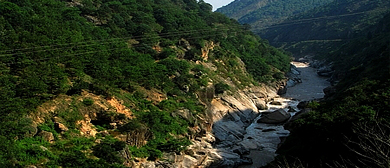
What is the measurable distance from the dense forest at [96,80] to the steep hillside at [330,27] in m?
69.7

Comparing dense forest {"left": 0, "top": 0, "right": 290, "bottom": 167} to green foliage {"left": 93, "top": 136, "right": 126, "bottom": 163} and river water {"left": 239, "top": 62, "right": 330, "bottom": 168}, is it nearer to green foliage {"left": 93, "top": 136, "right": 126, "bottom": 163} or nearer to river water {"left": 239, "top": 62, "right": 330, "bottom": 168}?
green foliage {"left": 93, "top": 136, "right": 126, "bottom": 163}

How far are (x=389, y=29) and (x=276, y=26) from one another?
9919 centimetres

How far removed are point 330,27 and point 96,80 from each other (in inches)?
4520

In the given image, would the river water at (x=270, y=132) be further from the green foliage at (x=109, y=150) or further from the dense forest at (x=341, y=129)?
the green foliage at (x=109, y=150)

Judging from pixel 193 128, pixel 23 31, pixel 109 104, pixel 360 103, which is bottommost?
pixel 193 128

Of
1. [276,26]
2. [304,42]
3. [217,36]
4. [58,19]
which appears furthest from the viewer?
[276,26]

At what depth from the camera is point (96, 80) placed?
33.8 meters

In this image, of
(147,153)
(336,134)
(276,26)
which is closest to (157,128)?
(147,153)

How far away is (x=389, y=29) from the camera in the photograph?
77188 millimetres

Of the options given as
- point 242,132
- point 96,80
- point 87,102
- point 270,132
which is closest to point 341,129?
point 270,132

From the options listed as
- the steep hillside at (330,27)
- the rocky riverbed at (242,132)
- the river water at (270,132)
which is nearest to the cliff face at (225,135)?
the rocky riverbed at (242,132)

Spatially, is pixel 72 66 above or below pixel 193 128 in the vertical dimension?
above

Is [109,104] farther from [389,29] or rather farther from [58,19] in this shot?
[389,29]

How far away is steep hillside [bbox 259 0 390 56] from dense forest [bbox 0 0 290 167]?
6972 centimetres
